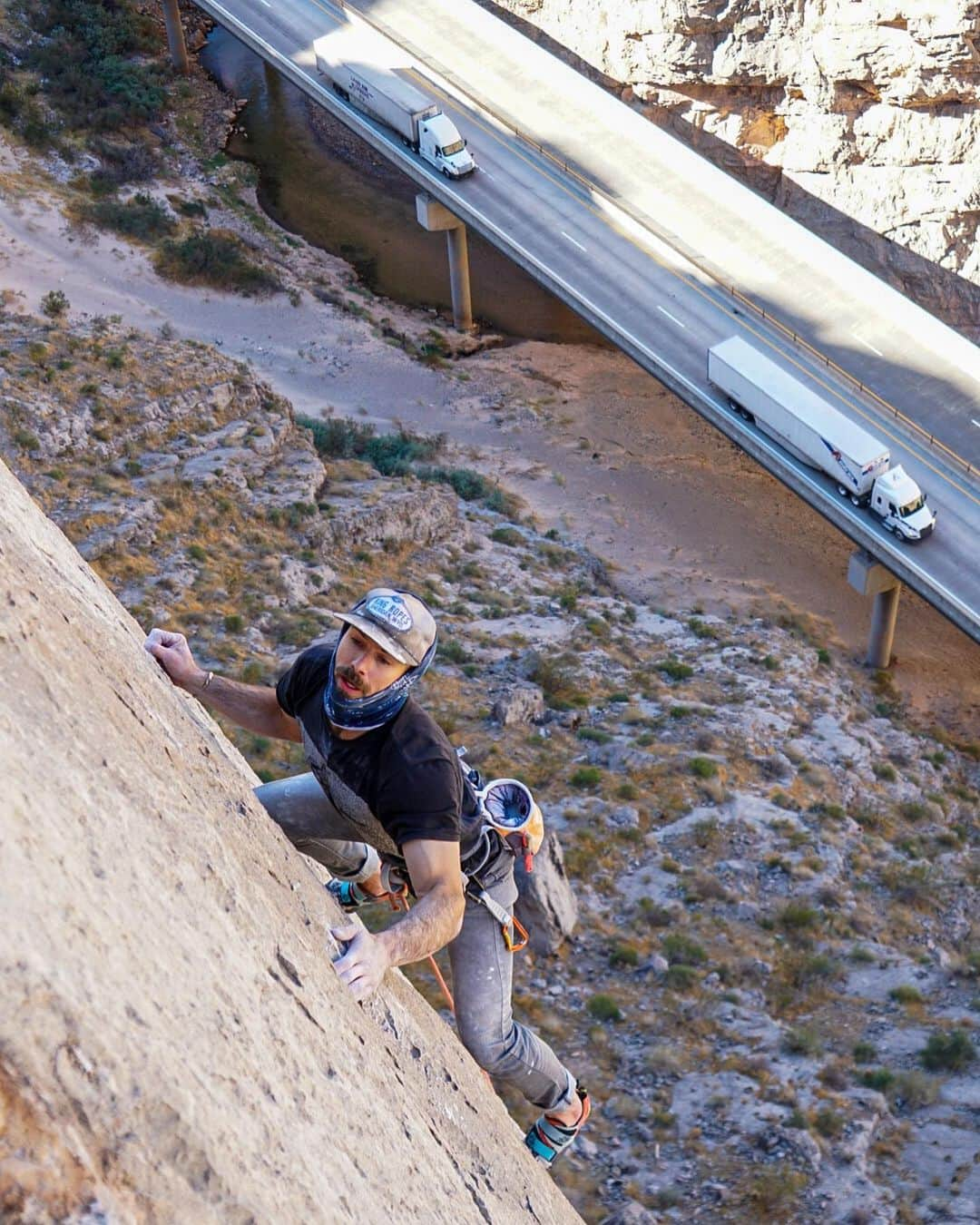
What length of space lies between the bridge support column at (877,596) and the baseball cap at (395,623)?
26.1m

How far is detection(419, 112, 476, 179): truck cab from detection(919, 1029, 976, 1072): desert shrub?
104 ft

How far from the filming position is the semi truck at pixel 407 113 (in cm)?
4088

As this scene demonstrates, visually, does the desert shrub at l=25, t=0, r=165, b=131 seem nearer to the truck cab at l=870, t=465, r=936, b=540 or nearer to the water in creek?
the water in creek

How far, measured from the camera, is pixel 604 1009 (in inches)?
623

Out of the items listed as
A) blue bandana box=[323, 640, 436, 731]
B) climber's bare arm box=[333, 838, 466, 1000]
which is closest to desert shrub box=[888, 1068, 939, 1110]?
climber's bare arm box=[333, 838, 466, 1000]

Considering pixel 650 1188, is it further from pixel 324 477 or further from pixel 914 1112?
pixel 324 477

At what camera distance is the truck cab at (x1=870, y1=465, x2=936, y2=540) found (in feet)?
97.1

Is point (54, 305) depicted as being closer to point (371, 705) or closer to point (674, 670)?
point (674, 670)

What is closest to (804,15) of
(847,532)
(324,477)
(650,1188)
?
(847,532)

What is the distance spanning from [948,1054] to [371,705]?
459 inches

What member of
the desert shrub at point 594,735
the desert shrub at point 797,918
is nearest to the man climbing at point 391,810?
the desert shrub at point 797,918

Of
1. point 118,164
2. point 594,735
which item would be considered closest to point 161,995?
point 594,735

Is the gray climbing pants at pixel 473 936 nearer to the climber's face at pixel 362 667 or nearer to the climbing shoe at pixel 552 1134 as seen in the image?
the climbing shoe at pixel 552 1134

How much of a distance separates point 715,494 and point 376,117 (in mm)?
16347
